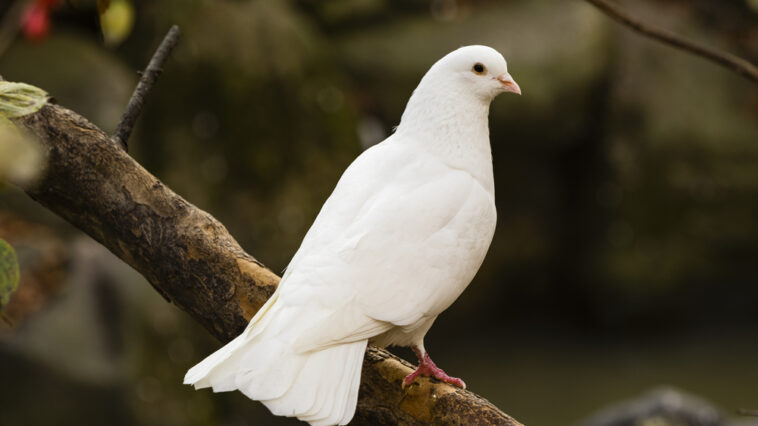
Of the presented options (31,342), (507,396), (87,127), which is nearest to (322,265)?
(87,127)

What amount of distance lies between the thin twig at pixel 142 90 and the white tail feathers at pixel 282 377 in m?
0.68

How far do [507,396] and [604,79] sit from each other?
8.18 feet

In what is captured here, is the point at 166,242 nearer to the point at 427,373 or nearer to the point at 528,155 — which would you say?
the point at 427,373

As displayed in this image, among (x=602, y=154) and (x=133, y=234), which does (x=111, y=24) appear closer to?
(x=133, y=234)

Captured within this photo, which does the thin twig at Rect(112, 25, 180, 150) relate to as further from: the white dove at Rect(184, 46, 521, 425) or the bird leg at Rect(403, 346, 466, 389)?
the bird leg at Rect(403, 346, 466, 389)

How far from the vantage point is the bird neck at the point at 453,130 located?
222 centimetres

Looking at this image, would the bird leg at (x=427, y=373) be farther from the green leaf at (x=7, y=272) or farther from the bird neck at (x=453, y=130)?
the green leaf at (x=7, y=272)

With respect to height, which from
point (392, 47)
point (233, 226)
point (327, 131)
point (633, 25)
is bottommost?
point (233, 226)

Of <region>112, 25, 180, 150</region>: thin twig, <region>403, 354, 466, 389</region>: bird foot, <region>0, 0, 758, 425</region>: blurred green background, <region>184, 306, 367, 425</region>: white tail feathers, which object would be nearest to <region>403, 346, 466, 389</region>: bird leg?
<region>403, 354, 466, 389</region>: bird foot

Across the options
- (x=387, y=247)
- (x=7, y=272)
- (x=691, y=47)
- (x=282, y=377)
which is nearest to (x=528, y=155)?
(x=387, y=247)

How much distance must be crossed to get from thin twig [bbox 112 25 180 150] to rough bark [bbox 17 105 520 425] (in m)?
0.09

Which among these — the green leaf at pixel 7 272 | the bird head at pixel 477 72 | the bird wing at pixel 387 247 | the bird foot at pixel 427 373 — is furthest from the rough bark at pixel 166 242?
the green leaf at pixel 7 272

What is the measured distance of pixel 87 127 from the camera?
83.0 inches

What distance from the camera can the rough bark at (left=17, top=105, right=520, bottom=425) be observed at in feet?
6.68
